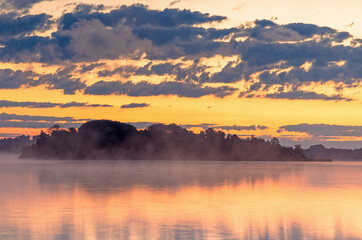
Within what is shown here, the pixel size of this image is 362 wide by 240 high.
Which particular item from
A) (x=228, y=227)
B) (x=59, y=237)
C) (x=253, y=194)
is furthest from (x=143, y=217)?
(x=253, y=194)

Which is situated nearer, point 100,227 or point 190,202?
point 100,227

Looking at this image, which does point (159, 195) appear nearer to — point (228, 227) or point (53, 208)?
point (53, 208)

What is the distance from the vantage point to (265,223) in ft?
127

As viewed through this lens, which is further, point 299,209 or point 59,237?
point 299,209

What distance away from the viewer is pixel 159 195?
60.4m

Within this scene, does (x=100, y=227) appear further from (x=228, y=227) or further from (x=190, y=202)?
(x=190, y=202)

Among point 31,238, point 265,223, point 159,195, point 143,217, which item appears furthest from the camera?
point 159,195

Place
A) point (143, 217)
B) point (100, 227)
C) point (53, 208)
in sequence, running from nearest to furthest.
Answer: point (100, 227), point (143, 217), point (53, 208)

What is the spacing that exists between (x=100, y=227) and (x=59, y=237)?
416 centimetres

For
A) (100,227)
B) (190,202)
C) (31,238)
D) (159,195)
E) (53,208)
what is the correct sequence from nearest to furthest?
(31,238) < (100,227) < (53,208) < (190,202) < (159,195)

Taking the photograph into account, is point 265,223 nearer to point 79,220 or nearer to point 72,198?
point 79,220

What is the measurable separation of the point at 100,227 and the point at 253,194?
29628mm

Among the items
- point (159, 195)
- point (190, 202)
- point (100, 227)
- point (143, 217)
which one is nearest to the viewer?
point (100, 227)

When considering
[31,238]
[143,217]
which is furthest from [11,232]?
[143,217]
